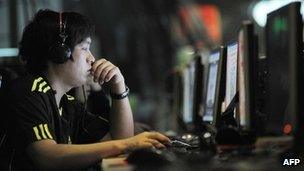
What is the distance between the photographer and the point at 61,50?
2182mm

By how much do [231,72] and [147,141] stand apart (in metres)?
0.68

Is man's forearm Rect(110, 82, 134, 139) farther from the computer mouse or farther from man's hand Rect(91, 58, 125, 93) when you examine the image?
the computer mouse

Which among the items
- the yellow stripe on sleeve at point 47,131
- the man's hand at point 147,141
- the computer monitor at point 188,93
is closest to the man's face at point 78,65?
the yellow stripe on sleeve at point 47,131

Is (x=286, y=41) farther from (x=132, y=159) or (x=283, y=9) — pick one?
(x=132, y=159)

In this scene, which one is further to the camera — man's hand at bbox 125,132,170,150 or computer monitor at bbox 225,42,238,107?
computer monitor at bbox 225,42,238,107

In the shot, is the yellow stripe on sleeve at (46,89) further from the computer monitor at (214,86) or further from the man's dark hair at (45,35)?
the computer monitor at (214,86)

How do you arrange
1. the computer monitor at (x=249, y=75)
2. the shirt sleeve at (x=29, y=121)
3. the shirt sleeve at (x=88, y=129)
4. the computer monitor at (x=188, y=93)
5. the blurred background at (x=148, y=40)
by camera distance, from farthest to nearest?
the blurred background at (x=148, y=40) → the computer monitor at (x=188, y=93) → the shirt sleeve at (x=88, y=129) → the shirt sleeve at (x=29, y=121) → the computer monitor at (x=249, y=75)

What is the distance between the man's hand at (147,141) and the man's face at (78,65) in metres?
0.44

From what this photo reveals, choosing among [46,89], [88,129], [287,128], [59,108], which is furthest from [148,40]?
[287,128]

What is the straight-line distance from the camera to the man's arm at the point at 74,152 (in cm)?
191

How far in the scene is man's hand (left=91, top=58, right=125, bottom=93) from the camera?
225 centimetres

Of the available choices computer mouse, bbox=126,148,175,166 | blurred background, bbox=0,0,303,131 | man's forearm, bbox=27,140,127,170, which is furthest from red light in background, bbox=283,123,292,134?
blurred background, bbox=0,0,303,131

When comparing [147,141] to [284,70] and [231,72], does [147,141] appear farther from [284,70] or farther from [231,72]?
[231,72]

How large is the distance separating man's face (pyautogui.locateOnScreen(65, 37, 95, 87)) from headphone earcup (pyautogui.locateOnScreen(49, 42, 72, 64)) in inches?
1.9
